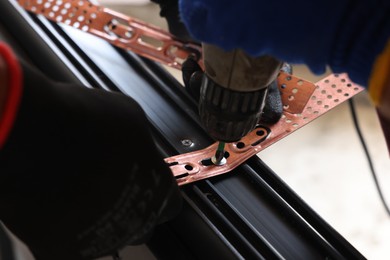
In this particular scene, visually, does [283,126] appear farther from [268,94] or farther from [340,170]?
[340,170]

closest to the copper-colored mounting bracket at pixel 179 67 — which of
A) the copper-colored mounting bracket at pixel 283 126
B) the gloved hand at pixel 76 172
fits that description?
the copper-colored mounting bracket at pixel 283 126

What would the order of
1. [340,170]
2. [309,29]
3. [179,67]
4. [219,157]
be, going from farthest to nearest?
[340,170] < [179,67] < [219,157] < [309,29]

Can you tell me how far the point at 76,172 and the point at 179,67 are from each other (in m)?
0.32

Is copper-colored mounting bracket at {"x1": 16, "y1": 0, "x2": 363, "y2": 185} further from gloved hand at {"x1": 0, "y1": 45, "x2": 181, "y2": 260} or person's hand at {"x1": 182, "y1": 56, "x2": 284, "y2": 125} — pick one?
gloved hand at {"x1": 0, "y1": 45, "x2": 181, "y2": 260}

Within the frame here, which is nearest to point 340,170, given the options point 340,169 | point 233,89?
point 340,169

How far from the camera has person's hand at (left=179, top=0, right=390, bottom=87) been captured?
0.24 metres

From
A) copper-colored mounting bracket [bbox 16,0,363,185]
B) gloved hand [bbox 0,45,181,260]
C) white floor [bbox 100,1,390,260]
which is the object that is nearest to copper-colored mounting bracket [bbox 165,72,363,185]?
copper-colored mounting bracket [bbox 16,0,363,185]

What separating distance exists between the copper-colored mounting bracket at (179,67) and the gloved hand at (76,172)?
135mm

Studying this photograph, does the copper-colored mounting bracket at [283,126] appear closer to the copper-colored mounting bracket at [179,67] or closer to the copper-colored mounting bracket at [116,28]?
the copper-colored mounting bracket at [179,67]

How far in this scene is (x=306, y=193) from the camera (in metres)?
0.89

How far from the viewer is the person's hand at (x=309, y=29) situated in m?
0.24

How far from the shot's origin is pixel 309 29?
0.25 m

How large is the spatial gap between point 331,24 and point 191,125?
0.32 m

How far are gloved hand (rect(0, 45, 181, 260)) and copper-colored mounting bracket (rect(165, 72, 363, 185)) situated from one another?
126 millimetres
